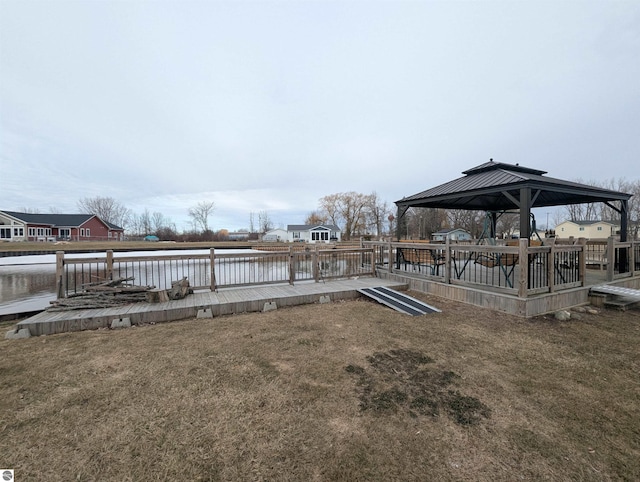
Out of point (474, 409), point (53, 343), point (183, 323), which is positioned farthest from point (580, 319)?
point (53, 343)

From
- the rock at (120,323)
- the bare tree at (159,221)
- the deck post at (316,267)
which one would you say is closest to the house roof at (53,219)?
the bare tree at (159,221)

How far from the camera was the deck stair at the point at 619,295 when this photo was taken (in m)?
5.44

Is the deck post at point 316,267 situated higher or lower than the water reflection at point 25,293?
higher

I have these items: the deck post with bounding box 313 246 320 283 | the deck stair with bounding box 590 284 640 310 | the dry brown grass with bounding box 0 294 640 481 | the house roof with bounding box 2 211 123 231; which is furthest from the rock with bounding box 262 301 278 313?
the house roof with bounding box 2 211 123 231

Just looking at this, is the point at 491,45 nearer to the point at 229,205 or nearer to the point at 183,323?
the point at 183,323

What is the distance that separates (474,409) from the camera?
2.33 metres

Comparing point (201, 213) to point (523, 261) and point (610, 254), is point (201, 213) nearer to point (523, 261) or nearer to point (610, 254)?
point (523, 261)

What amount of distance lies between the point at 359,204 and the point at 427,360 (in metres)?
46.9

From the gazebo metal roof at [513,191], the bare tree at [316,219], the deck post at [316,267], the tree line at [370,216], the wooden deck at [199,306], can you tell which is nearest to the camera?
the wooden deck at [199,306]

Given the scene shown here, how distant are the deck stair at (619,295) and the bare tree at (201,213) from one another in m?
64.3

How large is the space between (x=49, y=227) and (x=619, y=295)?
56195mm

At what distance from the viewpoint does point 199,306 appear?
5258 mm

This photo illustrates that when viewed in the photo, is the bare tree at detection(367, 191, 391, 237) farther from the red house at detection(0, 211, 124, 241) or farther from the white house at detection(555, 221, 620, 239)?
the red house at detection(0, 211, 124, 241)

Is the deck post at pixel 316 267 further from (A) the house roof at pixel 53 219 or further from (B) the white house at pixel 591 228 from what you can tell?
(A) the house roof at pixel 53 219
